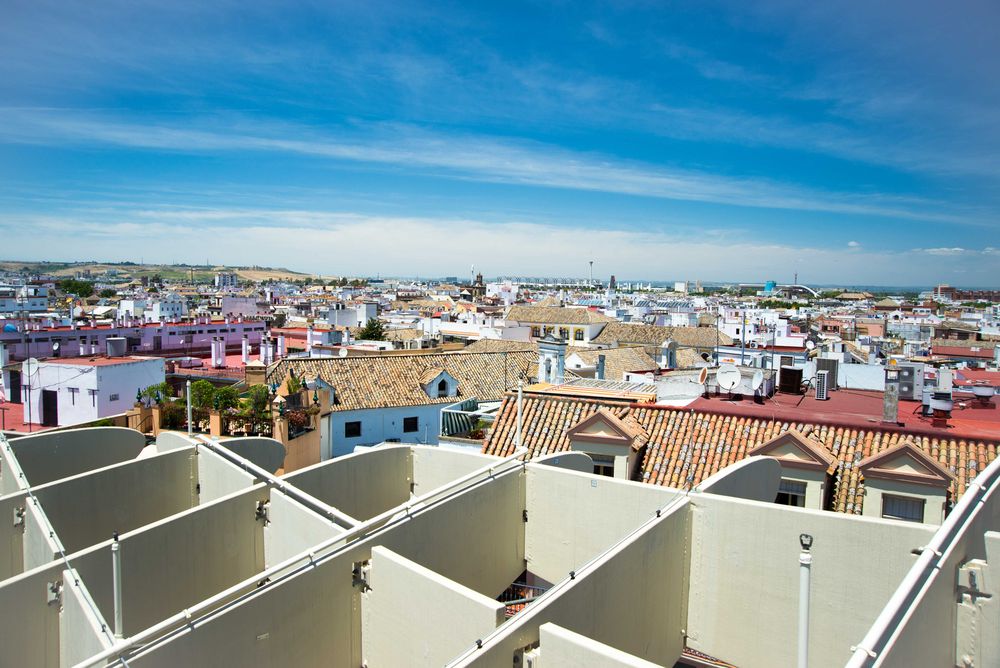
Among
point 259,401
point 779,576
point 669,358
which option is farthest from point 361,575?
point 669,358

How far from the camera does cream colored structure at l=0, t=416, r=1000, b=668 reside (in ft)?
21.5

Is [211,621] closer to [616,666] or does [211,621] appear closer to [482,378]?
[616,666]

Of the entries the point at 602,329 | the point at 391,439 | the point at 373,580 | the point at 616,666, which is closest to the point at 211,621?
the point at 373,580

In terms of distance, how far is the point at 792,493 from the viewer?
11773 mm

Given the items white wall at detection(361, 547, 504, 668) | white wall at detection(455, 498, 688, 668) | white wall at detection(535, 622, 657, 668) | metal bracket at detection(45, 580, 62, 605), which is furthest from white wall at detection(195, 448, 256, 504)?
white wall at detection(535, 622, 657, 668)

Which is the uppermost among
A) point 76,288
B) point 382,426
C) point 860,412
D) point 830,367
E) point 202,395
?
point 76,288

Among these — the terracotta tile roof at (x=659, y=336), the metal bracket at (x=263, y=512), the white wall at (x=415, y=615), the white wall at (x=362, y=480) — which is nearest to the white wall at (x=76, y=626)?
the metal bracket at (x=263, y=512)

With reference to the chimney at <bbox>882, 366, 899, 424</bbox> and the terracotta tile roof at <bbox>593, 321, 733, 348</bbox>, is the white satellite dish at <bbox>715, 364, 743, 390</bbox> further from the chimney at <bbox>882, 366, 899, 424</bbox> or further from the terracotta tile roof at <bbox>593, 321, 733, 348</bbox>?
the terracotta tile roof at <bbox>593, 321, 733, 348</bbox>

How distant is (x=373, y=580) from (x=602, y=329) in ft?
193

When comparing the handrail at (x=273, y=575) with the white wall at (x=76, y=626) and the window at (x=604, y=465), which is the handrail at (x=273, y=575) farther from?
the window at (x=604, y=465)

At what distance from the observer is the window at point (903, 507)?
35.0 feet

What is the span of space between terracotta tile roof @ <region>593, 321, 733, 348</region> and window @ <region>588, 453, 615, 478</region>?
4434 cm

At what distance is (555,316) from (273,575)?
2362 inches

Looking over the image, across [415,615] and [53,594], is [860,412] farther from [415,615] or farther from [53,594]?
[53,594]
